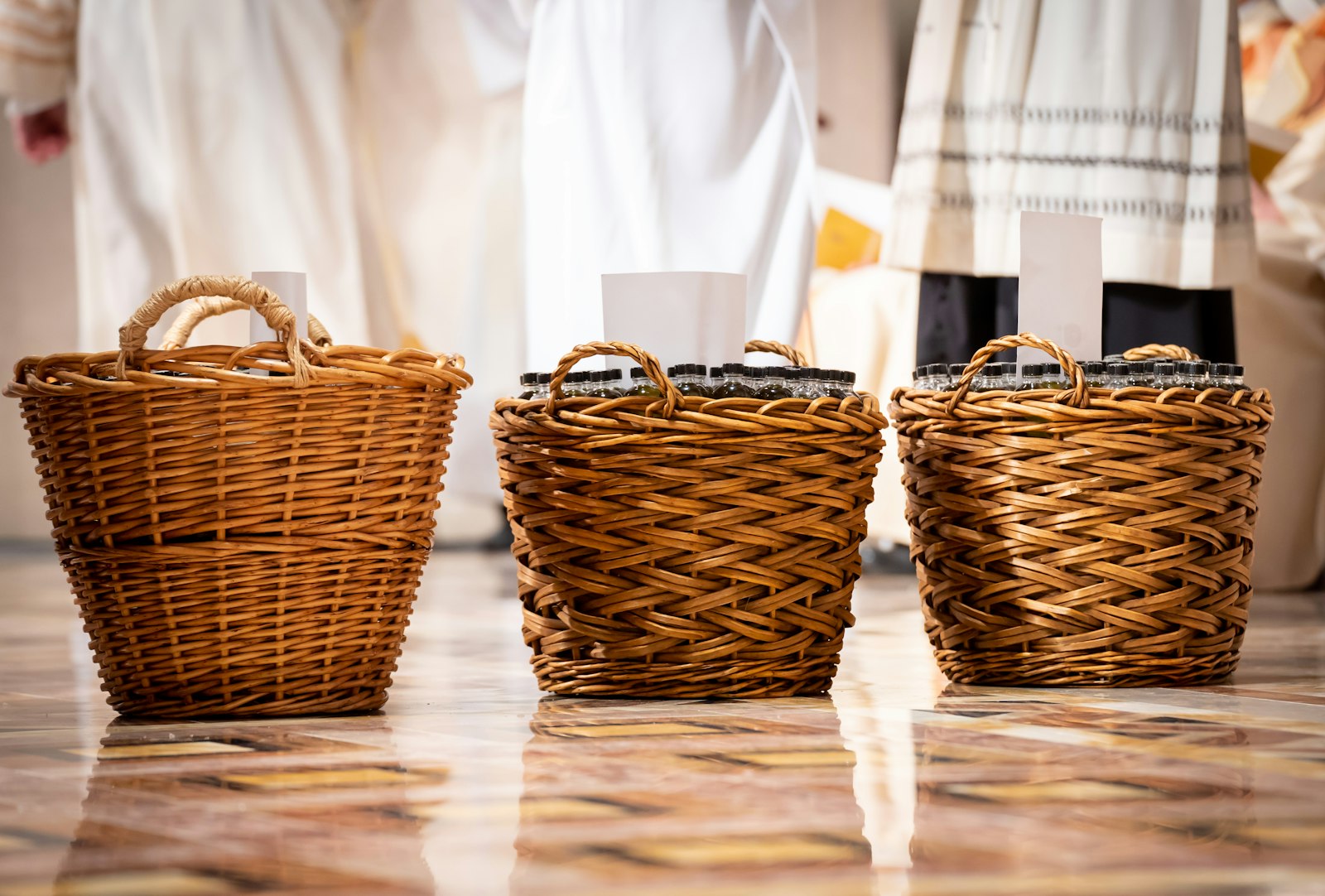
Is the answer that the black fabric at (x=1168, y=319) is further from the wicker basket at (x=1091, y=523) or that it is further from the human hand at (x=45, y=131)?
the human hand at (x=45, y=131)

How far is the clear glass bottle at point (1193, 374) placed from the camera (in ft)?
3.24

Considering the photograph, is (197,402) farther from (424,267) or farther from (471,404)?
(424,267)

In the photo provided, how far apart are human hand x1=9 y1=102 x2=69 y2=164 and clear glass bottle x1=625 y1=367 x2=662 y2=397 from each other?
1979mm

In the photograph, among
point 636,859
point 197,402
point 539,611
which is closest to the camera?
point 636,859

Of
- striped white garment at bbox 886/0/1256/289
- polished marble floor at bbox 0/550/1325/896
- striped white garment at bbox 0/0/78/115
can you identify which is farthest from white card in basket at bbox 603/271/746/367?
striped white garment at bbox 0/0/78/115

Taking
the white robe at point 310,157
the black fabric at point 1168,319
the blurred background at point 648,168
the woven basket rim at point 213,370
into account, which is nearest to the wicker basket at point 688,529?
the woven basket rim at point 213,370

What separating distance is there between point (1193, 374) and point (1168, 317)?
25.4 inches

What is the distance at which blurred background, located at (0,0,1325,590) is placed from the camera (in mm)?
1581

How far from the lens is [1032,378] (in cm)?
99

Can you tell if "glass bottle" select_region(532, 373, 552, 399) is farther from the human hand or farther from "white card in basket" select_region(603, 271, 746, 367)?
the human hand

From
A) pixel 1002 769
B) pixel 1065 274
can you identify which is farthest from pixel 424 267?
pixel 1002 769

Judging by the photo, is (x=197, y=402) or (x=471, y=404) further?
(x=471, y=404)

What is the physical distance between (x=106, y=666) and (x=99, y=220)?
1.89 m

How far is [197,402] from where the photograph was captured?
832 mm
